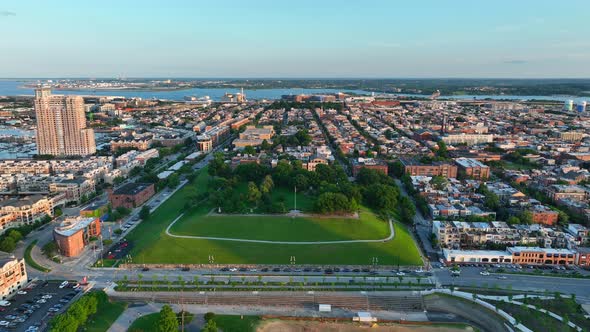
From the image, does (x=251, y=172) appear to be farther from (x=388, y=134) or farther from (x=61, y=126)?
(x=388, y=134)

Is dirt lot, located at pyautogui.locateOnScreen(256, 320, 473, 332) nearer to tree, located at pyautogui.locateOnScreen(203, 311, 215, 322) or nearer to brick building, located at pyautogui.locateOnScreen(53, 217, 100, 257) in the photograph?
tree, located at pyautogui.locateOnScreen(203, 311, 215, 322)

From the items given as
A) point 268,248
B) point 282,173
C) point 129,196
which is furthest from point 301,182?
point 129,196

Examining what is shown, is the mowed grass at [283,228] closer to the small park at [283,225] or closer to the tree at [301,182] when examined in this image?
the small park at [283,225]

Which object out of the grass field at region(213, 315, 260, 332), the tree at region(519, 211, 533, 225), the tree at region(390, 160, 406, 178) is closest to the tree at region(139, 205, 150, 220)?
the grass field at region(213, 315, 260, 332)

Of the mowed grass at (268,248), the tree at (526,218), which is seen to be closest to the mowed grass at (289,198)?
the mowed grass at (268,248)

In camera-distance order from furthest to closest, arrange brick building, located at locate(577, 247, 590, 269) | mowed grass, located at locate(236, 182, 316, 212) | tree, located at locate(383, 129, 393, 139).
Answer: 1. tree, located at locate(383, 129, 393, 139)
2. mowed grass, located at locate(236, 182, 316, 212)
3. brick building, located at locate(577, 247, 590, 269)

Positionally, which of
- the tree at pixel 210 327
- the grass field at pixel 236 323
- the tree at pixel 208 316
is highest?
the tree at pixel 210 327
